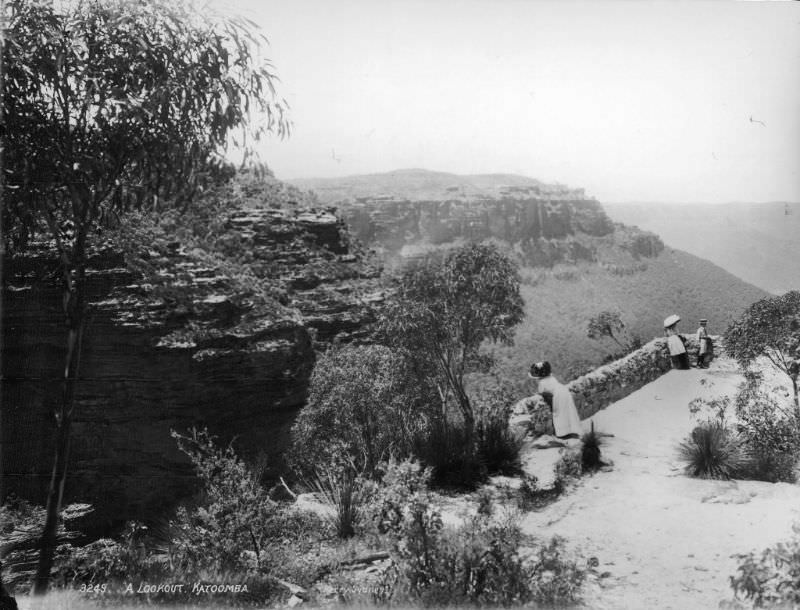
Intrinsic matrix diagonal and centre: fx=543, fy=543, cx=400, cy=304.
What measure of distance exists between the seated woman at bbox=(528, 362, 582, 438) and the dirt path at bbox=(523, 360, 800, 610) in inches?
15.3

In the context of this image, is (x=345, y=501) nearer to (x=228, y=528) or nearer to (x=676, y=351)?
(x=228, y=528)

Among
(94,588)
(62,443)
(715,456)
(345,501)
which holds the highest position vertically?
(62,443)

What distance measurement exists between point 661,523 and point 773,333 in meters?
2.22

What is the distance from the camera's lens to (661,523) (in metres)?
4.18

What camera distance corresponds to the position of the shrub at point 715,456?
4566 millimetres

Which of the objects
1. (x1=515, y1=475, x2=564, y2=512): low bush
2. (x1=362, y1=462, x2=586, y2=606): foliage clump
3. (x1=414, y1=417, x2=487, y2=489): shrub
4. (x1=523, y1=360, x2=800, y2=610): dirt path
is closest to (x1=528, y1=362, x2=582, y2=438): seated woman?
(x1=523, y1=360, x2=800, y2=610): dirt path


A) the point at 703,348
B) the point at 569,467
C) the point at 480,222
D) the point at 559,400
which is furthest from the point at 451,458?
the point at 480,222

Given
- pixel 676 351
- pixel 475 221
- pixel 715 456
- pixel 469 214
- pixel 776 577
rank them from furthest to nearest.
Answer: pixel 469 214, pixel 475 221, pixel 676 351, pixel 715 456, pixel 776 577

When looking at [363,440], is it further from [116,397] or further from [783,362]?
[116,397]

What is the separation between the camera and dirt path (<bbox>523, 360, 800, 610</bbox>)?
11.9 feet

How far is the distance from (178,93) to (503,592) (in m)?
4.15

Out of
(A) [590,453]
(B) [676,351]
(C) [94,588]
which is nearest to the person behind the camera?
(C) [94,588]

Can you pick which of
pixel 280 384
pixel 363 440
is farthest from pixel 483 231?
pixel 363 440

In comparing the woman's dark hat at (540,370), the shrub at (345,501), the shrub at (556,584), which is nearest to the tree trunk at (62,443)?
the shrub at (345,501)
